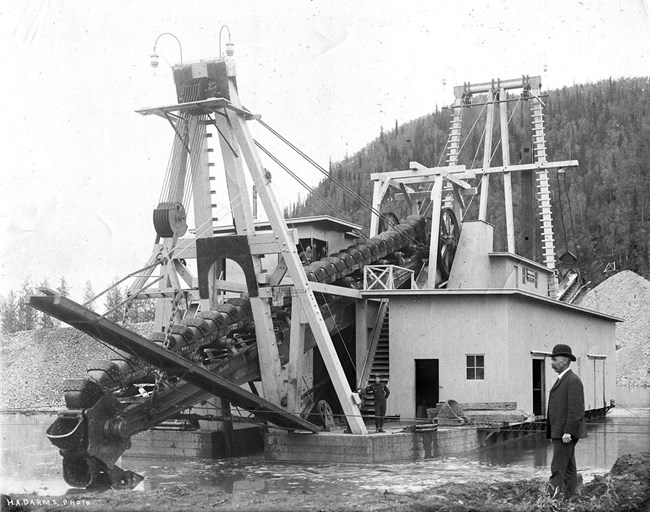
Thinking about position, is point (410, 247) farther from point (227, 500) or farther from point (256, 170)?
point (227, 500)

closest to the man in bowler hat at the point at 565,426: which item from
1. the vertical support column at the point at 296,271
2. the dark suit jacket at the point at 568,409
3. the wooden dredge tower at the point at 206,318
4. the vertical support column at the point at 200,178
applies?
the dark suit jacket at the point at 568,409

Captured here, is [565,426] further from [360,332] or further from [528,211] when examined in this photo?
[528,211]

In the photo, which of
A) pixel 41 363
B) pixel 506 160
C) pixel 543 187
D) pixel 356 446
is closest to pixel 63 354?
pixel 41 363

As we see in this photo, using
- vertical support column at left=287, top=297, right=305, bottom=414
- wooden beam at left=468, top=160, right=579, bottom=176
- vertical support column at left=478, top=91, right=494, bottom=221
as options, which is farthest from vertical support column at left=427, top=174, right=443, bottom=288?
vertical support column at left=287, top=297, right=305, bottom=414

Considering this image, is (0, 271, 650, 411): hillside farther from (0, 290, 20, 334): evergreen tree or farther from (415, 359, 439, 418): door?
(415, 359, 439, 418): door

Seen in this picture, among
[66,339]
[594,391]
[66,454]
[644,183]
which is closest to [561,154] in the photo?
[644,183]

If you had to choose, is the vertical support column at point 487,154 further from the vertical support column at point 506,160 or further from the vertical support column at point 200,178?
the vertical support column at point 200,178

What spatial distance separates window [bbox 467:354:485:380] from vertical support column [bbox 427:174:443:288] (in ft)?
11.4

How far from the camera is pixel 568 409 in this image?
10.3 metres

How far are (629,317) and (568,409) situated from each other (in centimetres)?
6397

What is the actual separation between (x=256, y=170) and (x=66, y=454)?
621 centimetres

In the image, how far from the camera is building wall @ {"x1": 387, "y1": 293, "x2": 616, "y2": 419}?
21.7m

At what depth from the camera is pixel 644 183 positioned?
370 ft

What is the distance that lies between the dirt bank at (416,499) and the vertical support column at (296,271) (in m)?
4.20
